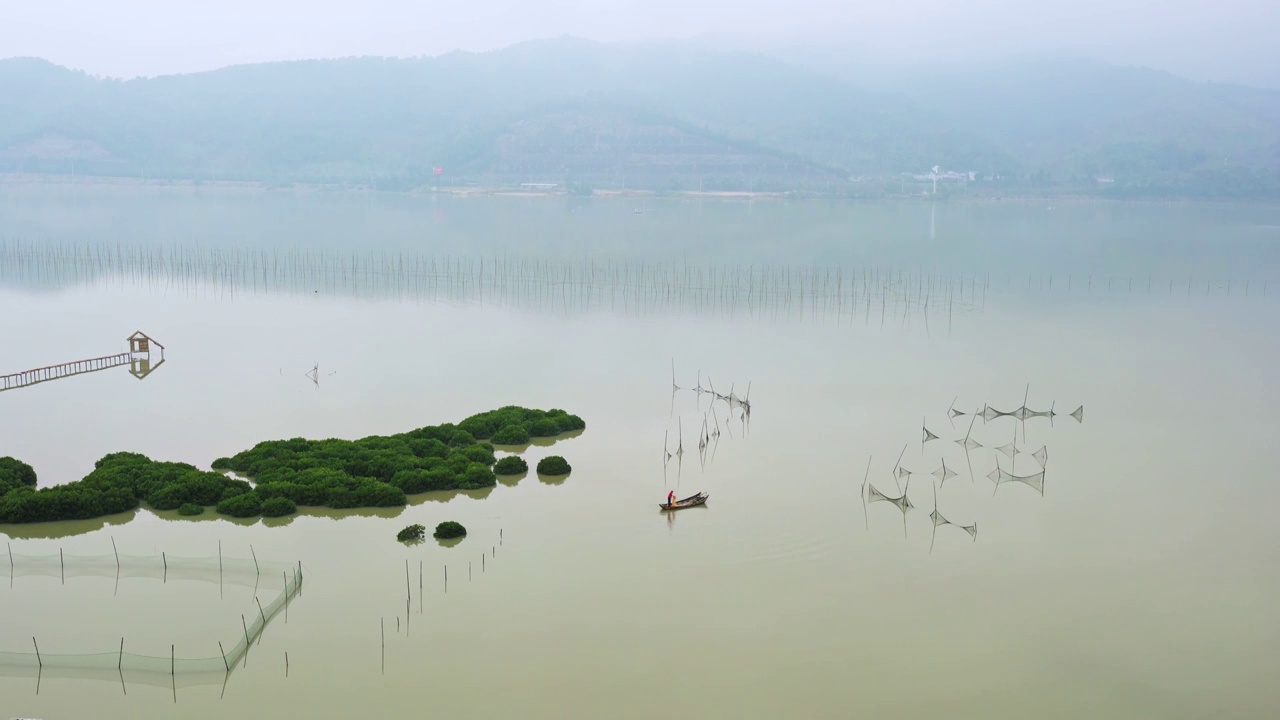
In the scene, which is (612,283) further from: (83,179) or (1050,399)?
(83,179)

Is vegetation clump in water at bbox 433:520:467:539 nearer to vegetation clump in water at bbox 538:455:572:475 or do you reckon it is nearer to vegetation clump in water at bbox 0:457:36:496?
vegetation clump in water at bbox 538:455:572:475

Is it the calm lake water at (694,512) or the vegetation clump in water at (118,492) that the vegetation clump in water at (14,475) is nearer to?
the vegetation clump in water at (118,492)

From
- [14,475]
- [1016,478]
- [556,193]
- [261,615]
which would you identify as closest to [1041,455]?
[1016,478]

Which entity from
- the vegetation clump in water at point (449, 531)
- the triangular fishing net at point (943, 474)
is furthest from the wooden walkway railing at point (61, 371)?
the triangular fishing net at point (943, 474)

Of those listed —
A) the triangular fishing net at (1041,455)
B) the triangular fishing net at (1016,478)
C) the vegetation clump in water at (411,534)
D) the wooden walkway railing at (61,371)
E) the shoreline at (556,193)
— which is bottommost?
the vegetation clump in water at (411,534)

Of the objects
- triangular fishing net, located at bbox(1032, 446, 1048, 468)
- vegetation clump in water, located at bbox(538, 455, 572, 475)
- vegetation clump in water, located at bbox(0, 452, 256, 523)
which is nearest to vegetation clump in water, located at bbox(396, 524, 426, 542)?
vegetation clump in water, located at bbox(0, 452, 256, 523)
